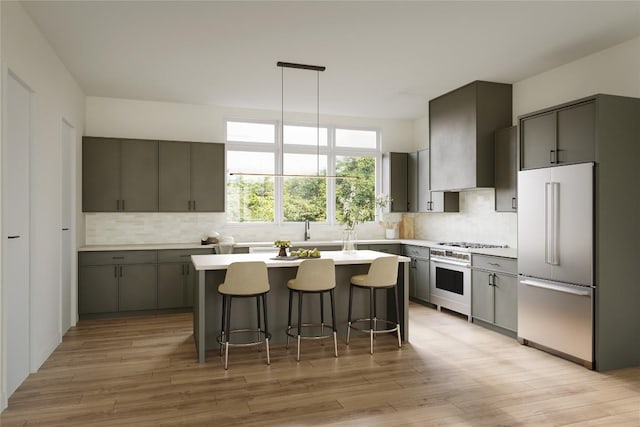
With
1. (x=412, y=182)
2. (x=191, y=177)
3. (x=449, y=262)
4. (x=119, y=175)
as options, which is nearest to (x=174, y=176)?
(x=191, y=177)

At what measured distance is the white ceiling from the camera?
3.75m

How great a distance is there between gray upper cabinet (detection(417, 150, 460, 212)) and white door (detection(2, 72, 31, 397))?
17.2 ft

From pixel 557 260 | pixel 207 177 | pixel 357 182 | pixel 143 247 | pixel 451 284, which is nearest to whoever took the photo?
pixel 557 260

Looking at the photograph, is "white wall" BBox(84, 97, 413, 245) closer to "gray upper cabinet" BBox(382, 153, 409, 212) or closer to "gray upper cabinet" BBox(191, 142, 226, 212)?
"gray upper cabinet" BBox(191, 142, 226, 212)

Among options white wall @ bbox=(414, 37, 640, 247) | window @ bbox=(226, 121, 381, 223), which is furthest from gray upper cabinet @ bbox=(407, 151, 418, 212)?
window @ bbox=(226, 121, 381, 223)

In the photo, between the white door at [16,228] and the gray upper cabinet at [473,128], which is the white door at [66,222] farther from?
the gray upper cabinet at [473,128]

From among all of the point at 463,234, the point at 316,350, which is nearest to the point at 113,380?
the point at 316,350

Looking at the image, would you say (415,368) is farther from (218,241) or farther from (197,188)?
(197,188)

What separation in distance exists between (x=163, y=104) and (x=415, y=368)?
524 centimetres

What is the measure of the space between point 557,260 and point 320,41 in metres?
3.07

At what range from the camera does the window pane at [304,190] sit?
24.8ft

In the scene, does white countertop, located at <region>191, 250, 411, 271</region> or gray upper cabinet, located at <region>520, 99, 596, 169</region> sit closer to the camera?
gray upper cabinet, located at <region>520, 99, 596, 169</region>

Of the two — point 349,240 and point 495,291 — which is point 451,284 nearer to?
point 495,291

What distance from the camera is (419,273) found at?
690 cm
